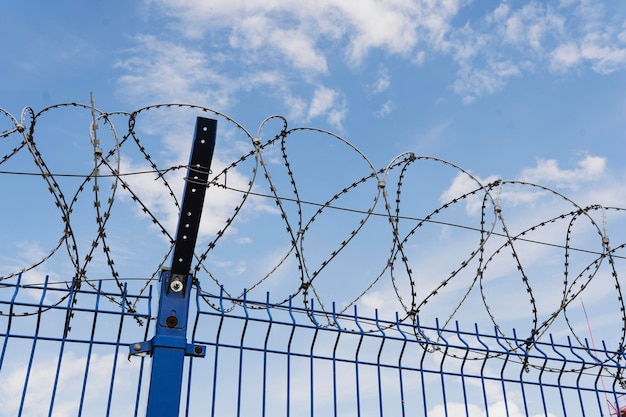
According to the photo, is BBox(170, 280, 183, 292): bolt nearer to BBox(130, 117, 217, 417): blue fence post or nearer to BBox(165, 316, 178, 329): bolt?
BBox(130, 117, 217, 417): blue fence post

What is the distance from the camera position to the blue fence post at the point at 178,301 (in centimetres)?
555

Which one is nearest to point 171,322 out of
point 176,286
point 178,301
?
point 178,301

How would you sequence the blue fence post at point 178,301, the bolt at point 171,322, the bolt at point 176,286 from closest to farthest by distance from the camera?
1. the blue fence post at point 178,301
2. the bolt at point 171,322
3. the bolt at point 176,286

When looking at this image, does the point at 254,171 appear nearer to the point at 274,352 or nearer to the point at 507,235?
the point at 274,352

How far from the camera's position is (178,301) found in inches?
234

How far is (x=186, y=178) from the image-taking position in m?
6.09

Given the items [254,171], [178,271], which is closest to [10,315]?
[178,271]

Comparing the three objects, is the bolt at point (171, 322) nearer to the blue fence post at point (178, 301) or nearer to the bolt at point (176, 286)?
the blue fence post at point (178, 301)

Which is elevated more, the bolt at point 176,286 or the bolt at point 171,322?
the bolt at point 176,286

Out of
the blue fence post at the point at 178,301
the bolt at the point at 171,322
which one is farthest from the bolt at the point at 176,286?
the bolt at the point at 171,322

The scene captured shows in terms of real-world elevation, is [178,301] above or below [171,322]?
above

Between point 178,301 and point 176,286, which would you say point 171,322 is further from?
point 176,286

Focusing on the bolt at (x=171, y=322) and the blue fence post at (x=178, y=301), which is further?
the bolt at (x=171, y=322)

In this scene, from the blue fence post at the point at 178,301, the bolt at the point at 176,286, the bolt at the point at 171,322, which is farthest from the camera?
the bolt at the point at 176,286
